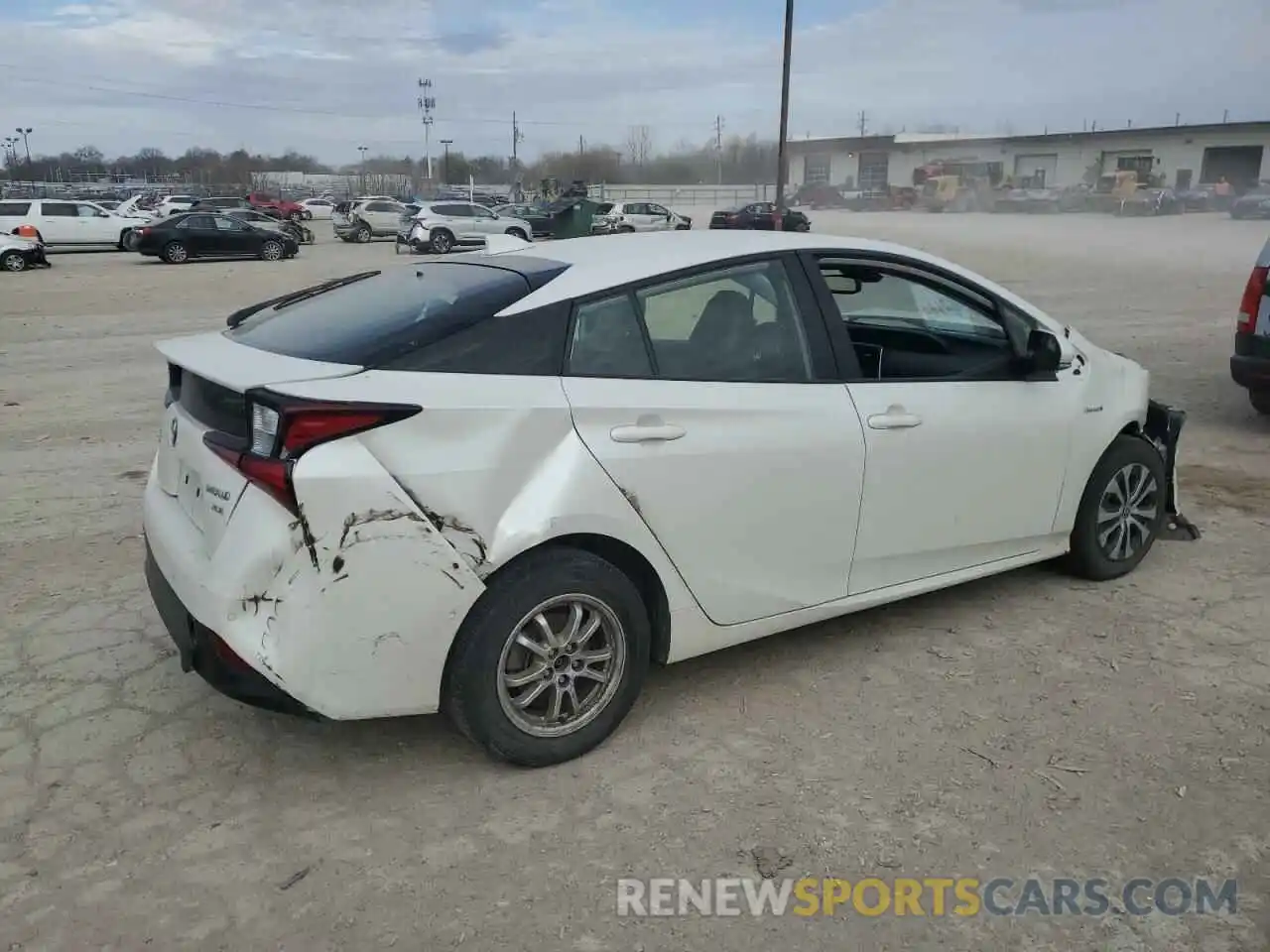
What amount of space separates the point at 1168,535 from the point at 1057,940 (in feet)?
11.1

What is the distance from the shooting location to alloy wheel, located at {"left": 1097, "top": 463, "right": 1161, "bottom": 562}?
4605 millimetres

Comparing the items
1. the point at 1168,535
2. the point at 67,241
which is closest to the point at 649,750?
the point at 1168,535

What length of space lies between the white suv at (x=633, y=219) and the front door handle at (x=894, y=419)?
32.0 metres

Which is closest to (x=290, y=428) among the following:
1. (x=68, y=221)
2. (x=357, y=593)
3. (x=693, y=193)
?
(x=357, y=593)

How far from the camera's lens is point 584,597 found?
311cm

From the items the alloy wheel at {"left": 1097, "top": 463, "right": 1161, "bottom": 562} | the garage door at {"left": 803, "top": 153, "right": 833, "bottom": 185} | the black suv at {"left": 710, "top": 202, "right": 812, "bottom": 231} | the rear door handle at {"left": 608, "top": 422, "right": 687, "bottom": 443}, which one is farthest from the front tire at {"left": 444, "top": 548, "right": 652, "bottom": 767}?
the garage door at {"left": 803, "top": 153, "right": 833, "bottom": 185}

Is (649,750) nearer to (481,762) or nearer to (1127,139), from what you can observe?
(481,762)

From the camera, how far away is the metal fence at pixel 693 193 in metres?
73.9

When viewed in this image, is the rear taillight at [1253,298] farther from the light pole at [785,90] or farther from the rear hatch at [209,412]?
the light pole at [785,90]

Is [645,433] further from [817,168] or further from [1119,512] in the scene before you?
[817,168]

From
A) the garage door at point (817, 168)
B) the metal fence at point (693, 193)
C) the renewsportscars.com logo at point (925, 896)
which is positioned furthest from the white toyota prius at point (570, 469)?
the garage door at point (817, 168)

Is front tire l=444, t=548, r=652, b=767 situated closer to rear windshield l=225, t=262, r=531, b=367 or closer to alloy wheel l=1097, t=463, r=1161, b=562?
rear windshield l=225, t=262, r=531, b=367

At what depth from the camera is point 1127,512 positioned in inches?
185

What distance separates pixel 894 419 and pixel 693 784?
1471 mm
